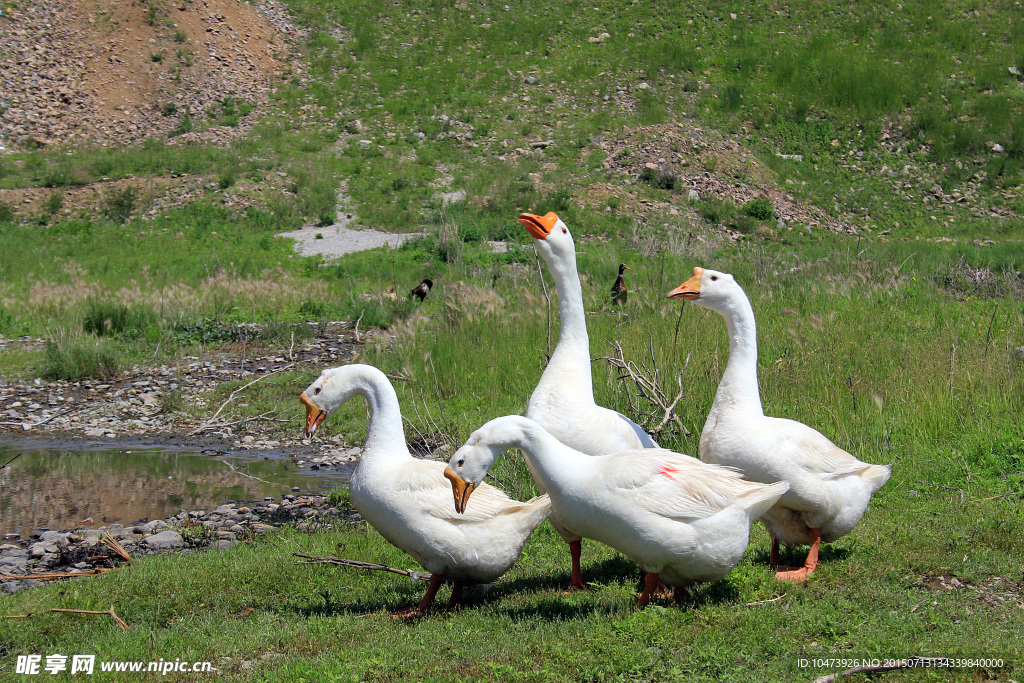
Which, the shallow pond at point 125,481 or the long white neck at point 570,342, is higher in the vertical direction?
the long white neck at point 570,342

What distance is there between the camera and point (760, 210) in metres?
24.9

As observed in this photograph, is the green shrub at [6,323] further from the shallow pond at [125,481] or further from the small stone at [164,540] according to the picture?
the small stone at [164,540]

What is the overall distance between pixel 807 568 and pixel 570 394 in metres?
1.81

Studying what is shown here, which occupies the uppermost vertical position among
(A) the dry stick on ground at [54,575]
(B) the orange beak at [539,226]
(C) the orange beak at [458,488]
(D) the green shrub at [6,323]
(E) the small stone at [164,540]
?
(B) the orange beak at [539,226]

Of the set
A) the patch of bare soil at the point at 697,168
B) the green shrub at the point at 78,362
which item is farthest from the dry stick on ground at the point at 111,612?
the patch of bare soil at the point at 697,168

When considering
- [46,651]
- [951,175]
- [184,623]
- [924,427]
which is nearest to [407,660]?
[184,623]

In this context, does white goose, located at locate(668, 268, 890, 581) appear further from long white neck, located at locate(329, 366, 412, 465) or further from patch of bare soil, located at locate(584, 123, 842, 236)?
patch of bare soil, located at locate(584, 123, 842, 236)

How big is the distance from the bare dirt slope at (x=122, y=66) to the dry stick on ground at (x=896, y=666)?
97.6ft

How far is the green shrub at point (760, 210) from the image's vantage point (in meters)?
24.9

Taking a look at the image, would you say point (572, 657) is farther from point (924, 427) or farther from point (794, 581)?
point (924, 427)

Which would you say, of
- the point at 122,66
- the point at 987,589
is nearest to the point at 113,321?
the point at 987,589

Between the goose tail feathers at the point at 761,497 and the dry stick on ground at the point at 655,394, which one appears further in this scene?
the dry stick on ground at the point at 655,394

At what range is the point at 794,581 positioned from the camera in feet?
16.1

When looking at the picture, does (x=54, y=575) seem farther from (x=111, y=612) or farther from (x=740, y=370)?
(x=740, y=370)
